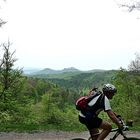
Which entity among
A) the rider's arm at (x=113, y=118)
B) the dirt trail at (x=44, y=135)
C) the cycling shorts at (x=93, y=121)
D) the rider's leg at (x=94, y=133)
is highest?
the rider's arm at (x=113, y=118)

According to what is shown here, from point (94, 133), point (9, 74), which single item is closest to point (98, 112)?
point (94, 133)

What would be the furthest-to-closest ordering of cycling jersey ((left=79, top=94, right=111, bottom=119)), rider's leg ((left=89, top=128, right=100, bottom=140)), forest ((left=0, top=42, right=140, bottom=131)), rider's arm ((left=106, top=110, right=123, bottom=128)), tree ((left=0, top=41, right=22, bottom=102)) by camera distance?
1. tree ((left=0, top=41, right=22, bottom=102))
2. forest ((left=0, top=42, right=140, bottom=131))
3. rider's leg ((left=89, top=128, right=100, bottom=140))
4. cycling jersey ((left=79, top=94, right=111, bottom=119))
5. rider's arm ((left=106, top=110, right=123, bottom=128))

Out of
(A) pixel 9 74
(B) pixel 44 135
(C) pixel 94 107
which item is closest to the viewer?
(C) pixel 94 107

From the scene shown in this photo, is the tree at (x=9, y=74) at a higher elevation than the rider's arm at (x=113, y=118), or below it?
higher

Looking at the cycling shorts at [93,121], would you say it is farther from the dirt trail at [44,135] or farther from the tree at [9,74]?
the tree at [9,74]

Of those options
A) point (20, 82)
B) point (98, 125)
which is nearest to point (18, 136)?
point (98, 125)

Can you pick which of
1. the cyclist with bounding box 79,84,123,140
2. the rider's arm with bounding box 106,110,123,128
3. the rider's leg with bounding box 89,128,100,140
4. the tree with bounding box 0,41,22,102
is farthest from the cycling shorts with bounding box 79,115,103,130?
the tree with bounding box 0,41,22,102

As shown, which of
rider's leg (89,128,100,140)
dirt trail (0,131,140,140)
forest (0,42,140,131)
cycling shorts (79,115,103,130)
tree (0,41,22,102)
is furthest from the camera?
tree (0,41,22,102)

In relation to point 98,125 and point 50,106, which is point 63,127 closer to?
point 98,125

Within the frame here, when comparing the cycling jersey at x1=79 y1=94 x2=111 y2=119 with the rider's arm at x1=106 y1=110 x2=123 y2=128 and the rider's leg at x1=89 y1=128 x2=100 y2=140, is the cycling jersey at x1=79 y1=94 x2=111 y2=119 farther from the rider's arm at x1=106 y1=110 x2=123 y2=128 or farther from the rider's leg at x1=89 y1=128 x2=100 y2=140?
the rider's leg at x1=89 y1=128 x2=100 y2=140

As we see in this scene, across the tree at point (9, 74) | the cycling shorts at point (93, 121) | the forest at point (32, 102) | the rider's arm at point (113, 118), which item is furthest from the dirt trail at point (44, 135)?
the tree at point (9, 74)

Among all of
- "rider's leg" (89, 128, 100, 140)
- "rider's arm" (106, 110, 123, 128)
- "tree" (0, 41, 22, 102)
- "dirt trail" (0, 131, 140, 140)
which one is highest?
"tree" (0, 41, 22, 102)

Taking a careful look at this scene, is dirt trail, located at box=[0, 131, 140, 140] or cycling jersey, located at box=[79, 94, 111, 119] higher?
cycling jersey, located at box=[79, 94, 111, 119]

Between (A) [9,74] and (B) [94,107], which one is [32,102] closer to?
(A) [9,74]
